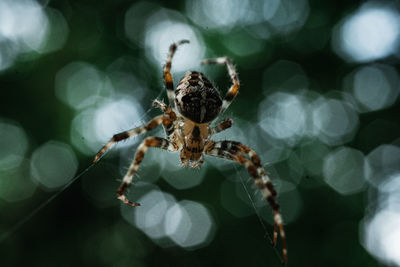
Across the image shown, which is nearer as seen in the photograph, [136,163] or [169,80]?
[136,163]

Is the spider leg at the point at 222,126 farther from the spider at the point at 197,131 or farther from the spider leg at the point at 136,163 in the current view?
the spider leg at the point at 136,163

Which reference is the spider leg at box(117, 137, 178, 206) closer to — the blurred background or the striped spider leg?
the striped spider leg

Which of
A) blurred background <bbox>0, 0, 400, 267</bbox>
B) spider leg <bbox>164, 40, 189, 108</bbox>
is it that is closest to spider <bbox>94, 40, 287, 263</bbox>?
spider leg <bbox>164, 40, 189, 108</bbox>

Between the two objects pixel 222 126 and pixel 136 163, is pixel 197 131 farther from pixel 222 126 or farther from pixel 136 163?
pixel 136 163

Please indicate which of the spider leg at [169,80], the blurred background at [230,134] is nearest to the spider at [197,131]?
the spider leg at [169,80]

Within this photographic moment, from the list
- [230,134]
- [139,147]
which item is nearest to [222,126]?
[139,147]
